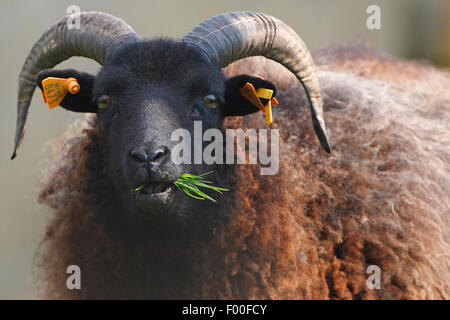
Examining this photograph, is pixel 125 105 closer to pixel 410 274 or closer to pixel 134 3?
pixel 410 274

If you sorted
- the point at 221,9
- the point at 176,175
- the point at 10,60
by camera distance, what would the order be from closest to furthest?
the point at 176,175
the point at 10,60
the point at 221,9

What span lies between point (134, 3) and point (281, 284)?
5561mm

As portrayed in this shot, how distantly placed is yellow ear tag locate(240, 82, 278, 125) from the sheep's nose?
940mm

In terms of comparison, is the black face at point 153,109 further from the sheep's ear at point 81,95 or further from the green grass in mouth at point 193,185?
the sheep's ear at point 81,95

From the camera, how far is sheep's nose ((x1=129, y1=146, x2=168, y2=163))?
3055 millimetres

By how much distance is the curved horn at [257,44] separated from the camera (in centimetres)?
379

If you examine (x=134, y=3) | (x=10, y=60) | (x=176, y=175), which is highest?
(x=134, y=3)

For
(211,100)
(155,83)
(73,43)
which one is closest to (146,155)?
(155,83)

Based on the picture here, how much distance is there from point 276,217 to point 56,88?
184cm

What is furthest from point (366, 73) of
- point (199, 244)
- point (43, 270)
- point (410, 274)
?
point (43, 270)

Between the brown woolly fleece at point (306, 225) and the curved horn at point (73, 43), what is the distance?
0.55 m

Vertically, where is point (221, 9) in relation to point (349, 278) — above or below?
above
